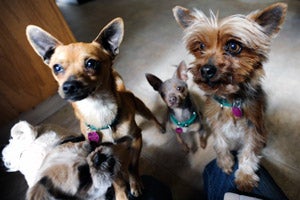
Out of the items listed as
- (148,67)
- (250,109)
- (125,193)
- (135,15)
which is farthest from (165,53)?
(125,193)

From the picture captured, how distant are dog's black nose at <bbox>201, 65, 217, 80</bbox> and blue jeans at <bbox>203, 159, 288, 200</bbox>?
70 cm

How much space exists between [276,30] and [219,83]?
0.38 metres

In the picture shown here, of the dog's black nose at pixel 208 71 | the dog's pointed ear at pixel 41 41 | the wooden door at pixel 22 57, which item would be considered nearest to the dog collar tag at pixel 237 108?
the dog's black nose at pixel 208 71

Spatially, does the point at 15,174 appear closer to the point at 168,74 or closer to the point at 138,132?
the point at 138,132

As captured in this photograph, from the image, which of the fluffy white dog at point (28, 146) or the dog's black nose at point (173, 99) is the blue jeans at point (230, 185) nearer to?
the dog's black nose at point (173, 99)

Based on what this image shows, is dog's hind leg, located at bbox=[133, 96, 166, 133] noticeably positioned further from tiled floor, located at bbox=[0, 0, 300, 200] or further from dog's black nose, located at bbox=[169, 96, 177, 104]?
dog's black nose, located at bbox=[169, 96, 177, 104]

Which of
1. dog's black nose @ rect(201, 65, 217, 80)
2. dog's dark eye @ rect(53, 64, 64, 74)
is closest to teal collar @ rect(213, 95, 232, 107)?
dog's black nose @ rect(201, 65, 217, 80)

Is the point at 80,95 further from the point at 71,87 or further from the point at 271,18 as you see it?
the point at 271,18

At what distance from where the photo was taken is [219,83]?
129 centimetres

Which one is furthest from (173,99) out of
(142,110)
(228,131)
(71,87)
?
(71,87)

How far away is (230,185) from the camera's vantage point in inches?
61.0

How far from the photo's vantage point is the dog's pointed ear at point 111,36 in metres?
1.58

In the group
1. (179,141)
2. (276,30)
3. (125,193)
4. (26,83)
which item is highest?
(276,30)

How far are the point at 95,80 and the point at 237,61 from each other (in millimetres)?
808
